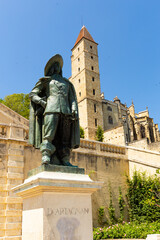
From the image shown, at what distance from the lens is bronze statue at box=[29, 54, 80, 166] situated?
4.26 metres

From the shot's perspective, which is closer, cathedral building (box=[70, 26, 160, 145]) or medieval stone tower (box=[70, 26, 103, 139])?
cathedral building (box=[70, 26, 160, 145])

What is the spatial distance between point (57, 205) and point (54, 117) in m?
1.51

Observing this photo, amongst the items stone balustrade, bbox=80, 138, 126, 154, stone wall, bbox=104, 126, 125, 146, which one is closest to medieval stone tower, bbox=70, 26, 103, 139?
stone wall, bbox=104, 126, 125, 146

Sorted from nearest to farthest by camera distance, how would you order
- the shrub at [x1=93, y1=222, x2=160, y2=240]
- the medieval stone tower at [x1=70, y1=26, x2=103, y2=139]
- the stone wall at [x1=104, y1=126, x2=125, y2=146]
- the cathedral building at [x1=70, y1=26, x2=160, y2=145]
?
the shrub at [x1=93, y1=222, x2=160, y2=240] → the stone wall at [x1=104, y1=126, x2=125, y2=146] → the cathedral building at [x1=70, y1=26, x2=160, y2=145] → the medieval stone tower at [x1=70, y1=26, x2=103, y2=139]

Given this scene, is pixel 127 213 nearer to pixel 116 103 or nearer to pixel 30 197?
pixel 30 197

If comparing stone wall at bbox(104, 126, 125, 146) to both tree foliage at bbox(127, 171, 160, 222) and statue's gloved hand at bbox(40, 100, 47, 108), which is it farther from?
statue's gloved hand at bbox(40, 100, 47, 108)

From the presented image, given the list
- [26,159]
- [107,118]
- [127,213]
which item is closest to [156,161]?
[127,213]

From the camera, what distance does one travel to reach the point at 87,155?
13.1m

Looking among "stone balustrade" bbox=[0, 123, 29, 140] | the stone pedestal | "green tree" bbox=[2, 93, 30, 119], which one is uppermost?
"green tree" bbox=[2, 93, 30, 119]

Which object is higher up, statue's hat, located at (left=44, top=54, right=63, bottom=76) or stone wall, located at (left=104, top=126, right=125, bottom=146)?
stone wall, located at (left=104, top=126, right=125, bottom=146)

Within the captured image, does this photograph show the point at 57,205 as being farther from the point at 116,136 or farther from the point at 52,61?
the point at 116,136

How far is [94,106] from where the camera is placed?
47.1m

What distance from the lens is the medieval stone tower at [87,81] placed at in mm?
45247

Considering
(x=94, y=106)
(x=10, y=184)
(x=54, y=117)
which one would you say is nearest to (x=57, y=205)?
(x=54, y=117)
